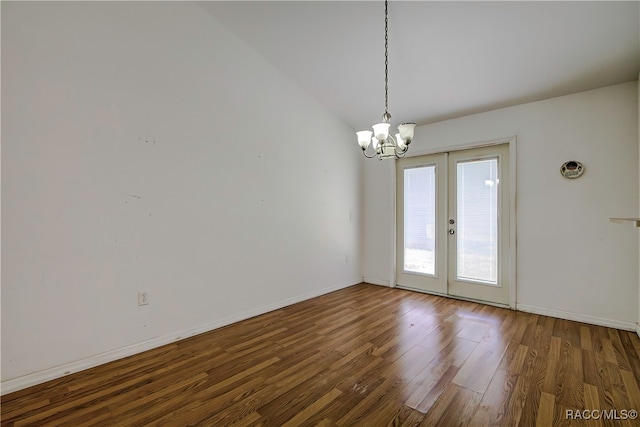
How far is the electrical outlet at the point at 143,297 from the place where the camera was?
249 cm

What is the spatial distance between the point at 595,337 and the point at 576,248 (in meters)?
0.91

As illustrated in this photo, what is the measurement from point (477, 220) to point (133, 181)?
3.98 m

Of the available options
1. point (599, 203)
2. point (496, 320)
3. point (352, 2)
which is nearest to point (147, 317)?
point (352, 2)

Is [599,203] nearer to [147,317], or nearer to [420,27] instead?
[420,27]

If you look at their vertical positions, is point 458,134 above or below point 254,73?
below

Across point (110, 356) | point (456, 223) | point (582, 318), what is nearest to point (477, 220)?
point (456, 223)

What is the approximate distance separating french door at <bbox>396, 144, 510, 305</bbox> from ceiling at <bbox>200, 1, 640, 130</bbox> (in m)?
0.74

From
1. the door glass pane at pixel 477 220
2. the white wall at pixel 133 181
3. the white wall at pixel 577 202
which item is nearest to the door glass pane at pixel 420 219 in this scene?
the door glass pane at pixel 477 220

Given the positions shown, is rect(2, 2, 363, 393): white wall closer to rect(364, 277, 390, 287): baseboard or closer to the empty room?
the empty room

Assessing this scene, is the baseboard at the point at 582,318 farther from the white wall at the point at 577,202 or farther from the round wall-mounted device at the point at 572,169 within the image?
the round wall-mounted device at the point at 572,169

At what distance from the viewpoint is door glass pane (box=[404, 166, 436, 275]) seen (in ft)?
14.0

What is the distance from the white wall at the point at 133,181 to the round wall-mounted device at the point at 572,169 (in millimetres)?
3112

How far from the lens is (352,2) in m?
2.55

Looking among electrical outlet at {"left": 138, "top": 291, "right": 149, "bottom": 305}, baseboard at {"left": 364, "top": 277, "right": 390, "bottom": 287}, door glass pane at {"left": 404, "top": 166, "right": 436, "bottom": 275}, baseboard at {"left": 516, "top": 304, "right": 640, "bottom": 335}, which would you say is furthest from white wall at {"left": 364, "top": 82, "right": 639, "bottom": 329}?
electrical outlet at {"left": 138, "top": 291, "right": 149, "bottom": 305}
